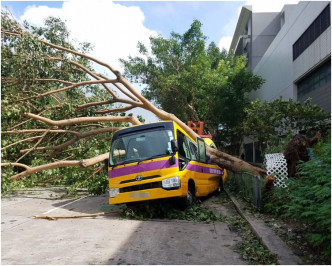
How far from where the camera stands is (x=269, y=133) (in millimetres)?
17672

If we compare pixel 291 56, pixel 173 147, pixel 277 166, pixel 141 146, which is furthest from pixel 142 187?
pixel 291 56

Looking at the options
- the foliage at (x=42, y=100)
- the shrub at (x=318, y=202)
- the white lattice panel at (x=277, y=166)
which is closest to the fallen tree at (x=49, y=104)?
the foliage at (x=42, y=100)

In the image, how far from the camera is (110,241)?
5.63 m

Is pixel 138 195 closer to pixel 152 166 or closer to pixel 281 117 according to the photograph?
pixel 152 166

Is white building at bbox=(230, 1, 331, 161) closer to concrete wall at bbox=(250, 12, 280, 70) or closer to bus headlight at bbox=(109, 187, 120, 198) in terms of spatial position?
concrete wall at bbox=(250, 12, 280, 70)

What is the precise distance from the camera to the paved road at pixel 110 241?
4668 mm

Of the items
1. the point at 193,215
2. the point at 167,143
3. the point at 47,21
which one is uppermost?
the point at 47,21

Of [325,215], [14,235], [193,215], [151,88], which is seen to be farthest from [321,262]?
[151,88]

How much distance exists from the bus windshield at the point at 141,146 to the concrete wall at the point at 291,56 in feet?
38.4

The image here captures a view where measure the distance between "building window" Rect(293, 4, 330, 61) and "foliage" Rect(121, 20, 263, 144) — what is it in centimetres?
653

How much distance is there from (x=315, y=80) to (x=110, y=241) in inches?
666

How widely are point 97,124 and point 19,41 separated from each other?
16.2 ft

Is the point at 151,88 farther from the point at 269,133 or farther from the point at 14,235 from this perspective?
the point at 14,235

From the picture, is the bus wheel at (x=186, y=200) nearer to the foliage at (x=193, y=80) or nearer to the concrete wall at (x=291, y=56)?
the concrete wall at (x=291, y=56)
